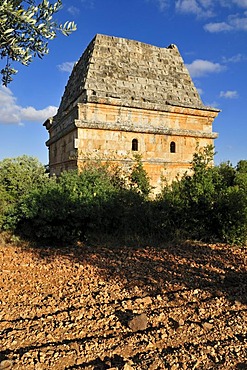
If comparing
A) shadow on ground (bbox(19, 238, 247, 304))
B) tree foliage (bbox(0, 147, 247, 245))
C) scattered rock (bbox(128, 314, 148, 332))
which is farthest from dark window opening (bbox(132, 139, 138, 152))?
scattered rock (bbox(128, 314, 148, 332))

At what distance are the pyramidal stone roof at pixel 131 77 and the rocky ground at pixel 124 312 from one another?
23.6 ft

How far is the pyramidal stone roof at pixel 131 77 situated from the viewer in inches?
444

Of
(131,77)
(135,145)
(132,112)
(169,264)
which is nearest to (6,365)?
(169,264)

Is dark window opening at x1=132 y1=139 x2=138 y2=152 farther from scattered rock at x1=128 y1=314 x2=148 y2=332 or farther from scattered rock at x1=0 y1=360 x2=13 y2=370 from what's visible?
scattered rock at x1=0 y1=360 x2=13 y2=370

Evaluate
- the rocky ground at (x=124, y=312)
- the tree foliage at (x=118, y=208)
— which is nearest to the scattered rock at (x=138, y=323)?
the rocky ground at (x=124, y=312)

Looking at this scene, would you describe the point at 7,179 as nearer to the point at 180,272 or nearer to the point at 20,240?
the point at 20,240

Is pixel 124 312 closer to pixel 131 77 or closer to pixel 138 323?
pixel 138 323

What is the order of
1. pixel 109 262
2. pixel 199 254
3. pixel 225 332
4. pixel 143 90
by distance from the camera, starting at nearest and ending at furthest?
pixel 225 332 → pixel 109 262 → pixel 199 254 → pixel 143 90

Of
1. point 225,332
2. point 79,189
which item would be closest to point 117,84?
point 79,189

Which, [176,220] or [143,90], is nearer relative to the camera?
[176,220]

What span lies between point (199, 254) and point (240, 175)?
2.62 m

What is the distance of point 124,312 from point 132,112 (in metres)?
9.03

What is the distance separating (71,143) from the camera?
11.2 meters

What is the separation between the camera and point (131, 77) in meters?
12.1
